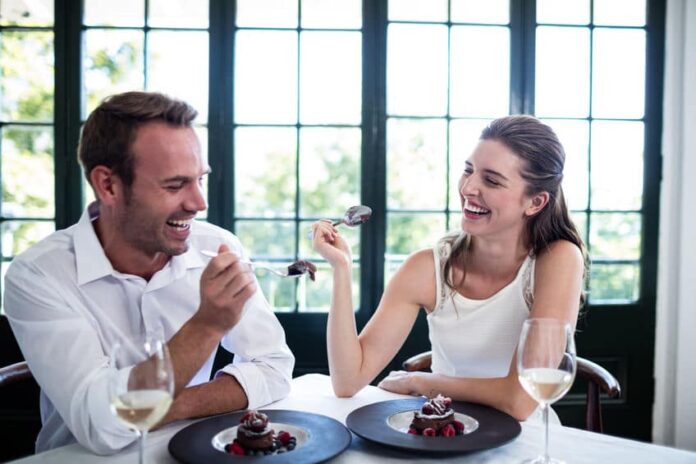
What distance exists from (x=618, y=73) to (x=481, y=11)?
0.75 metres

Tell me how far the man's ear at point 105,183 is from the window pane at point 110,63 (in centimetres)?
167

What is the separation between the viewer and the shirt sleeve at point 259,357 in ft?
4.57

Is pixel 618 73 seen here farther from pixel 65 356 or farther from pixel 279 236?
pixel 65 356

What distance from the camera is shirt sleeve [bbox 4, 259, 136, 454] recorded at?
1.11 m

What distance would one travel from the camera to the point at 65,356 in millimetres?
1224

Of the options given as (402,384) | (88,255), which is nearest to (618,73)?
(402,384)

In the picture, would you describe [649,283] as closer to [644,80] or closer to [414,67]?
[644,80]

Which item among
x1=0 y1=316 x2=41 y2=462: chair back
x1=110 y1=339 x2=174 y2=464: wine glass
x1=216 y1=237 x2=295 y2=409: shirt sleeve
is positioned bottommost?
x1=0 y1=316 x2=41 y2=462: chair back

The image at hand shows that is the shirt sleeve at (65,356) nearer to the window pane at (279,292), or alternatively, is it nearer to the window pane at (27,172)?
the window pane at (279,292)

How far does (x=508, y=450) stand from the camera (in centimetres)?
114

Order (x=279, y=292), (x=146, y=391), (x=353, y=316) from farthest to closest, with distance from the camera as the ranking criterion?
1. (x=279, y=292)
2. (x=353, y=316)
3. (x=146, y=391)

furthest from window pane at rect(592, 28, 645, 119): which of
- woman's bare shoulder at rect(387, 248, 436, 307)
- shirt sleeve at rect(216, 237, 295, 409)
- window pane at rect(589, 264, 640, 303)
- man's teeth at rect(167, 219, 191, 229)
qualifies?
man's teeth at rect(167, 219, 191, 229)

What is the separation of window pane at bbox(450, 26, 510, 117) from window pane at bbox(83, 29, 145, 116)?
59.7 inches

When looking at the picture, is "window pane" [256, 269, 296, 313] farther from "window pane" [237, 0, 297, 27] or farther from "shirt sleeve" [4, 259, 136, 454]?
"shirt sleeve" [4, 259, 136, 454]
